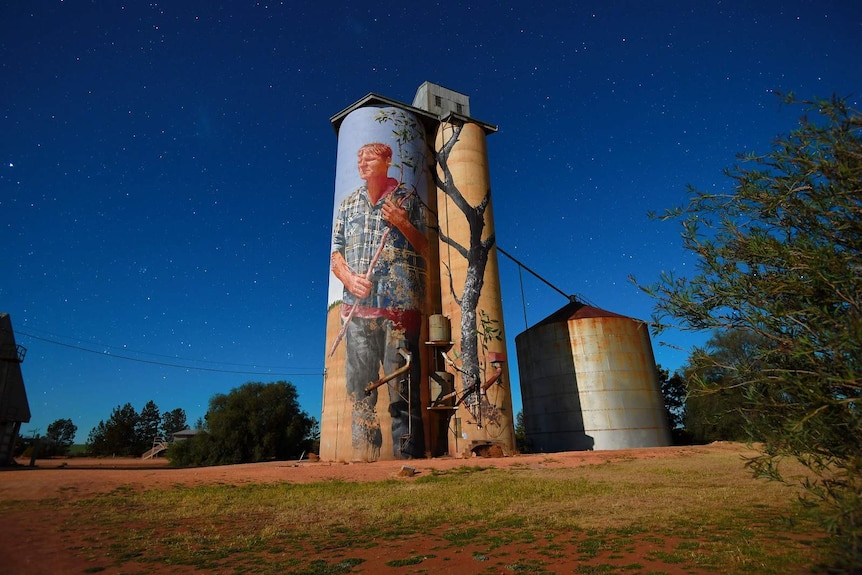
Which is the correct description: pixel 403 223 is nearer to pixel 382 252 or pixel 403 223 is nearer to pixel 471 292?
pixel 382 252

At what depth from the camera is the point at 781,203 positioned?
5777 mm

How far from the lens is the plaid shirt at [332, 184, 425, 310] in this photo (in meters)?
36.3

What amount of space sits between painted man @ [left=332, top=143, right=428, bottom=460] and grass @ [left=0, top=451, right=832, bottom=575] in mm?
15628

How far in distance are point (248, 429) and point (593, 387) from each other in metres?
36.3

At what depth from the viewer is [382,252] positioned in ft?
122

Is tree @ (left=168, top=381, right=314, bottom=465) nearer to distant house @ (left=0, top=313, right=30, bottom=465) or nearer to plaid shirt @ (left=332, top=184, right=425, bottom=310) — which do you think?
distant house @ (left=0, top=313, right=30, bottom=465)

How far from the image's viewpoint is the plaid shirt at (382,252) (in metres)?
36.3

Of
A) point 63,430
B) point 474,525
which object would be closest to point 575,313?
point 474,525

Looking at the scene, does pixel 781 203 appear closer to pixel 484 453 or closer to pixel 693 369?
pixel 693 369

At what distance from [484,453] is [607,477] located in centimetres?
1504

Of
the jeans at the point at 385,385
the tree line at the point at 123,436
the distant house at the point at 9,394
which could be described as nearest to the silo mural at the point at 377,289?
the jeans at the point at 385,385

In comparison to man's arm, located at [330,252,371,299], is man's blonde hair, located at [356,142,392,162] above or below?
above

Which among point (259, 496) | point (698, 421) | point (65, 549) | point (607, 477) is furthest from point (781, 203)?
point (698, 421)

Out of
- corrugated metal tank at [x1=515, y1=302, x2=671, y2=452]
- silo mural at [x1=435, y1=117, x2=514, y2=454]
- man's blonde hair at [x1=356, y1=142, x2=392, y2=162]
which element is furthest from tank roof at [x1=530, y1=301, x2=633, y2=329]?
man's blonde hair at [x1=356, y1=142, x2=392, y2=162]
